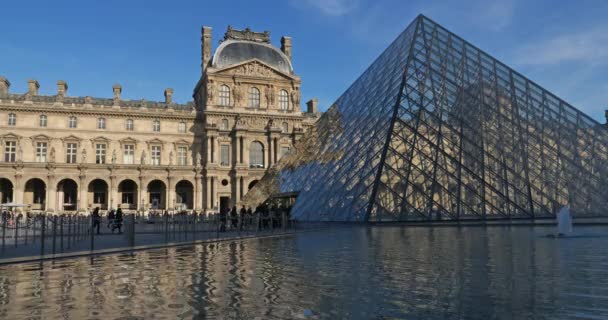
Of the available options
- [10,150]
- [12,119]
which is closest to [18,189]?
[10,150]

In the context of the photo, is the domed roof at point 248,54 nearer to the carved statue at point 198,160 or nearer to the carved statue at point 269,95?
the carved statue at point 269,95

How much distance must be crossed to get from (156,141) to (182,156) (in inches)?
117

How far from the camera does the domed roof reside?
52312 mm

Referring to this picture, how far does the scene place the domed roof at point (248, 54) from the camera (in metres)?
52.3

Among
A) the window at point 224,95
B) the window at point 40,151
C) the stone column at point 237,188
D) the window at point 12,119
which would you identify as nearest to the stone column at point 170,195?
the stone column at point 237,188

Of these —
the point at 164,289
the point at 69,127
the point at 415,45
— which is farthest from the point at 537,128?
the point at 69,127

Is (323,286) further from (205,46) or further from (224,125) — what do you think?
(205,46)

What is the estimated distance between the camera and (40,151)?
47.0 meters

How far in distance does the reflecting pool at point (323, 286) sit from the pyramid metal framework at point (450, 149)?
9.01 metres

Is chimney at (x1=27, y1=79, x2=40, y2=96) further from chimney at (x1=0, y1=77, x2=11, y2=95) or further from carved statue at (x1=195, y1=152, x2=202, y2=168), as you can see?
carved statue at (x1=195, y1=152, x2=202, y2=168)

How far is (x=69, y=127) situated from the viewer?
157 feet

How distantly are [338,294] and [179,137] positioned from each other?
159 ft

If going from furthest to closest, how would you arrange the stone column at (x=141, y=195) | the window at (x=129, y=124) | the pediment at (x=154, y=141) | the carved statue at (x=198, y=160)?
the pediment at (x=154, y=141), the window at (x=129, y=124), the carved statue at (x=198, y=160), the stone column at (x=141, y=195)

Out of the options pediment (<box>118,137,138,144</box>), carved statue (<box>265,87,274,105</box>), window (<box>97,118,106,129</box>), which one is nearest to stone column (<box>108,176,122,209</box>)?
pediment (<box>118,137,138,144</box>)
